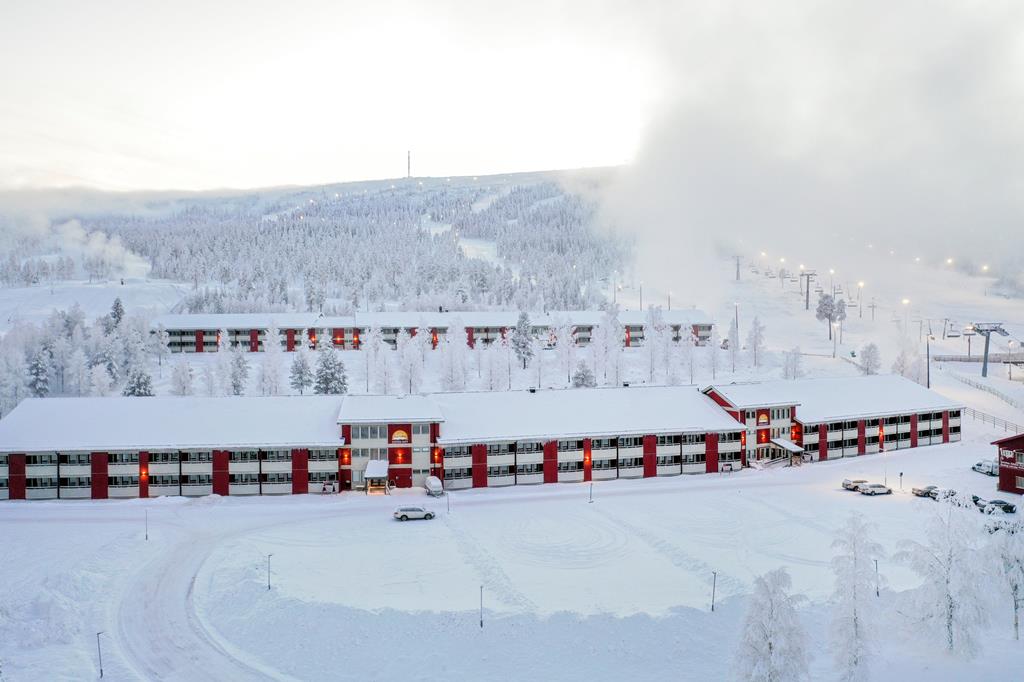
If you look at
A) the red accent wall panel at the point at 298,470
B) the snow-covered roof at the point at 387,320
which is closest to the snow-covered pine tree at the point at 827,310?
the snow-covered roof at the point at 387,320

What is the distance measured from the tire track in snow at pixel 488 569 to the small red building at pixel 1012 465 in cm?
3827

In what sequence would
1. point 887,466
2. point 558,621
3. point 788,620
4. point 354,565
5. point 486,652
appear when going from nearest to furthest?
point 788,620 → point 486,652 → point 558,621 → point 354,565 → point 887,466

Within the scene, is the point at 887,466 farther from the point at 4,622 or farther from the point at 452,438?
the point at 4,622

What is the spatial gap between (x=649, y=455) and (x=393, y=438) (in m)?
20.6

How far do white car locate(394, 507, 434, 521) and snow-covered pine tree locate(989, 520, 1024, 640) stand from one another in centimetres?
3102

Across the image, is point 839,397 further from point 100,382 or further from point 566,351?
point 100,382

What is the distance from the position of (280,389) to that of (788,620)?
3231 inches

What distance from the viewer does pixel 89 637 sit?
106ft

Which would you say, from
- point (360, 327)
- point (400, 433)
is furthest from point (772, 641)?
point (360, 327)

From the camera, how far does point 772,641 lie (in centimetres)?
2377

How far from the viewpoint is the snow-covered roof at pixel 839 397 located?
66750 millimetres

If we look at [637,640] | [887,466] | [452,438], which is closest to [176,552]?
[452,438]

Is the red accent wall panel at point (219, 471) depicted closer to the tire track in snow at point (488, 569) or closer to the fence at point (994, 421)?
the tire track in snow at point (488, 569)

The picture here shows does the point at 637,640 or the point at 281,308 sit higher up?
the point at 281,308
